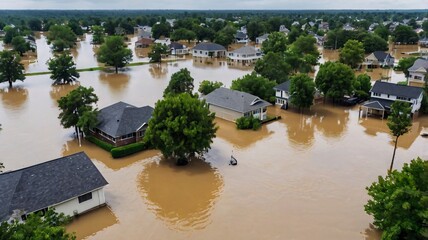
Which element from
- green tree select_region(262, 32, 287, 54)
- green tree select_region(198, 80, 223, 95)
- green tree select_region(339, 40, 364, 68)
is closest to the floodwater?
green tree select_region(198, 80, 223, 95)

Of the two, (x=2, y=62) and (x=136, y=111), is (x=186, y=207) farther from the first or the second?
(x=2, y=62)

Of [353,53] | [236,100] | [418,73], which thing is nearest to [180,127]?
[236,100]

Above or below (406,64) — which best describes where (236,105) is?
below

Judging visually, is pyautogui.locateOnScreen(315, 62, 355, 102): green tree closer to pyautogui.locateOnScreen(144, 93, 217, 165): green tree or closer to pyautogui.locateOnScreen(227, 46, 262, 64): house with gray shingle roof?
pyautogui.locateOnScreen(144, 93, 217, 165): green tree

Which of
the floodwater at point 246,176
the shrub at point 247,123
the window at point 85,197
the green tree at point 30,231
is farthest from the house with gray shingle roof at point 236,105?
the green tree at point 30,231

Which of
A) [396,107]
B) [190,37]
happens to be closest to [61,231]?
[396,107]

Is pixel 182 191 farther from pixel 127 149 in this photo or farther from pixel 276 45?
pixel 276 45
